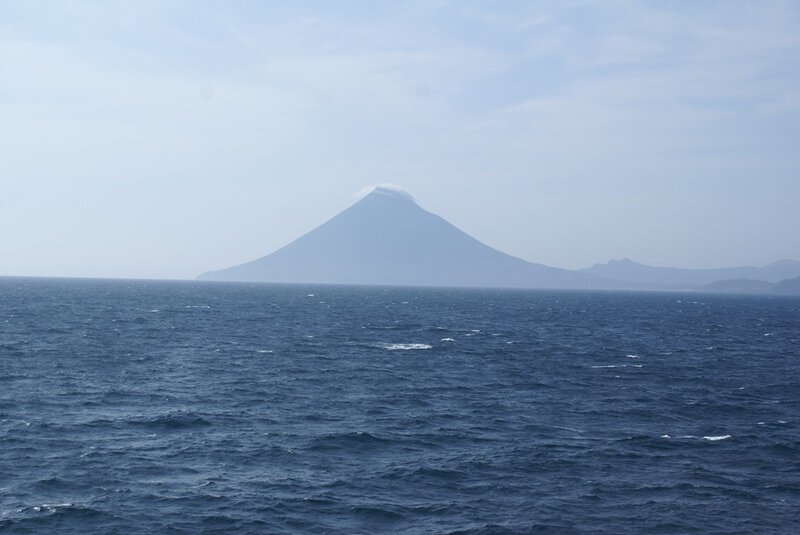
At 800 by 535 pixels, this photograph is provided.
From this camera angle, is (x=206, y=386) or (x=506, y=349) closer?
(x=206, y=386)

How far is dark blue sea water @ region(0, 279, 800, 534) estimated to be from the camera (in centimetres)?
3525

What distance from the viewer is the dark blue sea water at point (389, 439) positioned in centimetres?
3525

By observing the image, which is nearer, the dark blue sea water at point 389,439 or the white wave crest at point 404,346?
the dark blue sea water at point 389,439

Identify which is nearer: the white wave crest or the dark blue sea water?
the dark blue sea water

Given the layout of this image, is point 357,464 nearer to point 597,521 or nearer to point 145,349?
point 597,521

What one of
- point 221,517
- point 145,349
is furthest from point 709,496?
point 145,349

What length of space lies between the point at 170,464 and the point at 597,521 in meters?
23.1

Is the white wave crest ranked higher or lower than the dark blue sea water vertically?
higher

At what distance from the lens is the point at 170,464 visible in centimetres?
4231

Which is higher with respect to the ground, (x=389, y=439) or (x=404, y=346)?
(x=404, y=346)

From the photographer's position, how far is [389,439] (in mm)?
49219

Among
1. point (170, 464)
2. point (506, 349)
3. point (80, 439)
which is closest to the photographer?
point (170, 464)

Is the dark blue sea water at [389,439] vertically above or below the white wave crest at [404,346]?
below

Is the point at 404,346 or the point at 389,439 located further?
the point at 404,346
